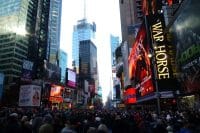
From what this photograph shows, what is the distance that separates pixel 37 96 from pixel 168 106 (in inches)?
1143

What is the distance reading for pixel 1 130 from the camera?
31.6 feet

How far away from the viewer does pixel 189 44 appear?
30359 millimetres

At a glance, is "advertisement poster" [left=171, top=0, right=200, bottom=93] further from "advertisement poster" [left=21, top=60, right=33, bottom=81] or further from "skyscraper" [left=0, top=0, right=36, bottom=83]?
"skyscraper" [left=0, top=0, right=36, bottom=83]

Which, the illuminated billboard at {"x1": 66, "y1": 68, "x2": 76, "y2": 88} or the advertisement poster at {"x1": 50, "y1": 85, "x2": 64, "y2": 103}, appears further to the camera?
the illuminated billboard at {"x1": 66, "y1": 68, "x2": 76, "y2": 88}

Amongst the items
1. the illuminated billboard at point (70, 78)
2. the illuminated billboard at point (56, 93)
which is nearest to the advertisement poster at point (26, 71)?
the illuminated billboard at point (56, 93)

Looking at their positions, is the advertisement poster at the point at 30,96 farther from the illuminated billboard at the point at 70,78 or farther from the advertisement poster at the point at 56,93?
the illuminated billboard at the point at 70,78

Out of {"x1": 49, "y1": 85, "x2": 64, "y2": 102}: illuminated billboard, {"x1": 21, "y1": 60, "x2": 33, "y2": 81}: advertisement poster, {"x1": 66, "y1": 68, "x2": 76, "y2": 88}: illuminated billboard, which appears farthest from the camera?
{"x1": 66, "y1": 68, "x2": 76, "y2": 88}: illuminated billboard

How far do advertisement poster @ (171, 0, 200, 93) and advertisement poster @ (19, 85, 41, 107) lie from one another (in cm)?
3542

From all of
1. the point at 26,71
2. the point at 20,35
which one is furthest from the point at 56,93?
the point at 20,35

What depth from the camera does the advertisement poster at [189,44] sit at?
28.4 m

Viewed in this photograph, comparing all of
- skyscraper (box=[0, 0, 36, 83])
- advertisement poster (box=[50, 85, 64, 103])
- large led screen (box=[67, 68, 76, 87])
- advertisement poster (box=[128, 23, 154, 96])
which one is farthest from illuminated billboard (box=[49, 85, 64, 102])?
skyscraper (box=[0, 0, 36, 83])

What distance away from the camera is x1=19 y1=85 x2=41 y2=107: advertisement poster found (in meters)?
59.4

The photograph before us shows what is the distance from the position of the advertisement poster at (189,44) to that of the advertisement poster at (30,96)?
35417 millimetres

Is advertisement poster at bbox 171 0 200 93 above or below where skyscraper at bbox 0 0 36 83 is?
below
